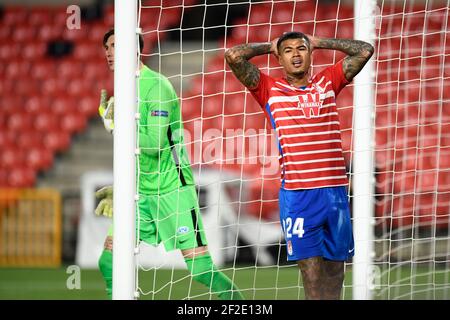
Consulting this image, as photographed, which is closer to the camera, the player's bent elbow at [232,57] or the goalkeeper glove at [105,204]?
the player's bent elbow at [232,57]

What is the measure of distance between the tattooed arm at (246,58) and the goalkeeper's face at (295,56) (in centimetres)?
8

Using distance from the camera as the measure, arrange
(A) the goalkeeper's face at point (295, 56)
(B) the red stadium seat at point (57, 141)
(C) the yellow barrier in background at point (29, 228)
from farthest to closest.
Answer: (B) the red stadium seat at point (57, 141) < (C) the yellow barrier in background at point (29, 228) < (A) the goalkeeper's face at point (295, 56)

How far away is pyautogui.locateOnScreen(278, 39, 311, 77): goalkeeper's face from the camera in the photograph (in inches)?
187

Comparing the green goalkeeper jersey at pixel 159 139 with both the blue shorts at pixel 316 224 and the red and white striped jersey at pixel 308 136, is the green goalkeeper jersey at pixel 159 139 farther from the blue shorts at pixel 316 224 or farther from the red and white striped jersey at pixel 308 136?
the blue shorts at pixel 316 224

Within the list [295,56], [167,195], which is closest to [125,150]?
[167,195]

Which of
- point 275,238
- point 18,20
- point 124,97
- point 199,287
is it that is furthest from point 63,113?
point 124,97

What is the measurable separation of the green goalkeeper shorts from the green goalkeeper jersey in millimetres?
55

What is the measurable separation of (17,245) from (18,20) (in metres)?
4.15

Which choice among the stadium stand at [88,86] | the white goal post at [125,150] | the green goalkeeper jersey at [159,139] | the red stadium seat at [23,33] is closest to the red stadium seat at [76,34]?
the stadium stand at [88,86]

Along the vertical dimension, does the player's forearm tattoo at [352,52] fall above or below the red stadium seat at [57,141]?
above

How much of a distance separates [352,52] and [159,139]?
1.34m

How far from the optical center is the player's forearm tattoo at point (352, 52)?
4.91 m

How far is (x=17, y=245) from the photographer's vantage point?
11.4 meters

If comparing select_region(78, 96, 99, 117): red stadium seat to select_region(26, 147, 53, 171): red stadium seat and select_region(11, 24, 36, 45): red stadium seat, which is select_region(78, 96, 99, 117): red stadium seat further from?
select_region(11, 24, 36, 45): red stadium seat
